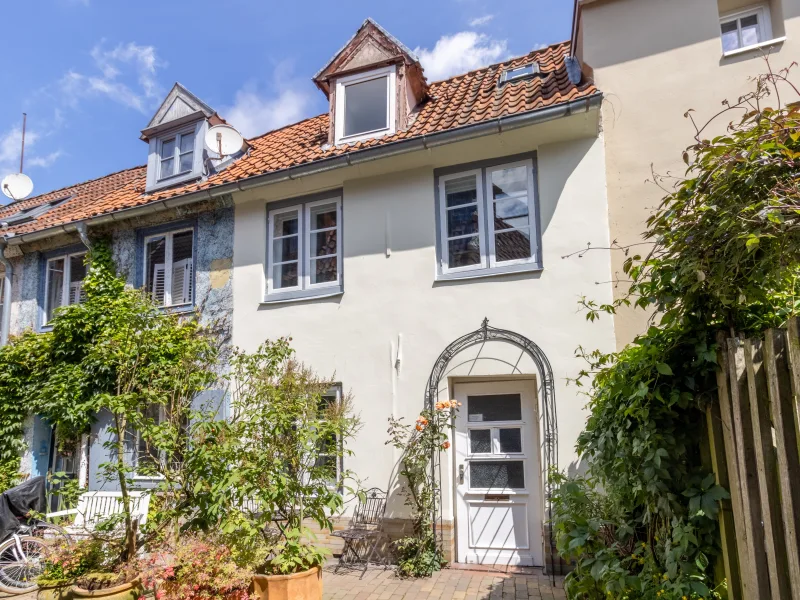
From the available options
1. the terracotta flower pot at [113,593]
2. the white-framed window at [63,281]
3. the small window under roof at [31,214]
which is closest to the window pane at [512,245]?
the terracotta flower pot at [113,593]

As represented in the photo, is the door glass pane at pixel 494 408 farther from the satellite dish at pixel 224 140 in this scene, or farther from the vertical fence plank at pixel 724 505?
the satellite dish at pixel 224 140

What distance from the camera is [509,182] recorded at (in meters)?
7.92

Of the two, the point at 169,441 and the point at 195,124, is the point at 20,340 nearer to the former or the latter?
the point at 195,124

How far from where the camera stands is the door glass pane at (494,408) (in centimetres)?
751

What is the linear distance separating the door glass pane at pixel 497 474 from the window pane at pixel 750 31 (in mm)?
6418

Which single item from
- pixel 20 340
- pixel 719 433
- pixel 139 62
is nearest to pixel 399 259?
pixel 139 62

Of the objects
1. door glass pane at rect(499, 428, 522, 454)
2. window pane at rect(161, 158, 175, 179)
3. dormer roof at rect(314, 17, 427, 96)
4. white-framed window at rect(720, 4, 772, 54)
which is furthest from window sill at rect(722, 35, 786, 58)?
window pane at rect(161, 158, 175, 179)

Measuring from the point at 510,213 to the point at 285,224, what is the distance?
378 cm

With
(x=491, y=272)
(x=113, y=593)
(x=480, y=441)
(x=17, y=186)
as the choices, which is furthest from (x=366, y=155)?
(x=17, y=186)

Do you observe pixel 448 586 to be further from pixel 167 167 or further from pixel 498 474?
pixel 167 167

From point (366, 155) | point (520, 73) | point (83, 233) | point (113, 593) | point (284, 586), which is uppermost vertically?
point (520, 73)

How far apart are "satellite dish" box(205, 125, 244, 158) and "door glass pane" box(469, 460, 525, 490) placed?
24.2 feet

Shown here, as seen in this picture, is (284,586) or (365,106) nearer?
(284,586)

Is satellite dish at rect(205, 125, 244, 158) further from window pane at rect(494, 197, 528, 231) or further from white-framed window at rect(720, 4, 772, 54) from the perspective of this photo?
white-framed window at rect(720, 4, 772, 54)
